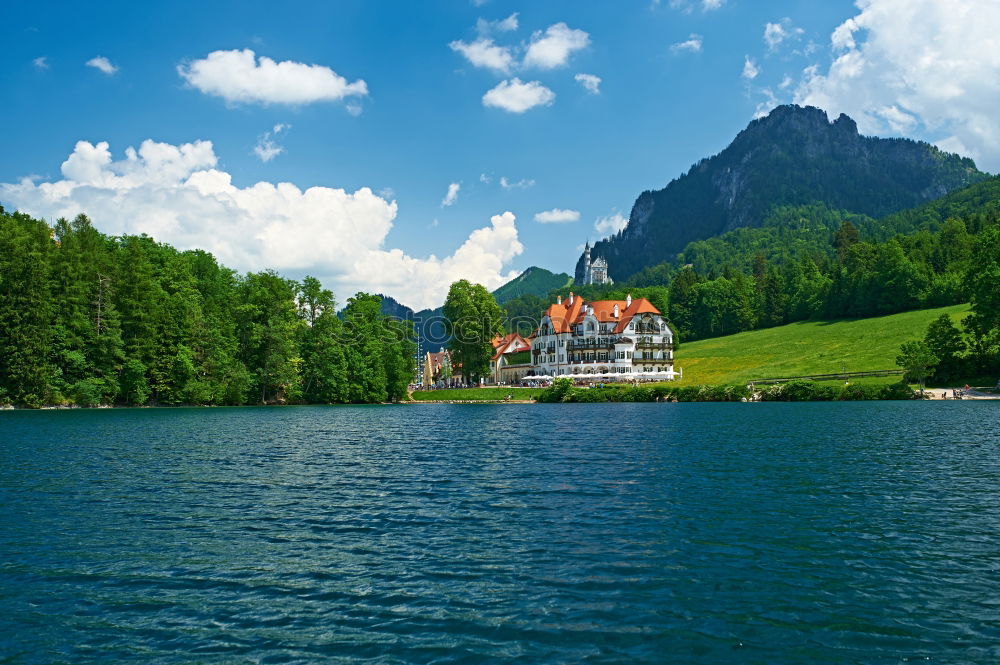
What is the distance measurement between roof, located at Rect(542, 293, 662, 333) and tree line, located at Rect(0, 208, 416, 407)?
39052 mm

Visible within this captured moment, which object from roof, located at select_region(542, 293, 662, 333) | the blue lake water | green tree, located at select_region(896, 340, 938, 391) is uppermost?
roof, located at select_region(542, 293, 662, 333)

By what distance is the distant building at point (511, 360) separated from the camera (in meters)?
155

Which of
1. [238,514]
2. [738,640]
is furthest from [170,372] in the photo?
[738,640]

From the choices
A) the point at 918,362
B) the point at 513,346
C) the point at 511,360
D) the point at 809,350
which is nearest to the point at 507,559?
the point at 918,362

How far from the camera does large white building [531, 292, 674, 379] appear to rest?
5226 inches

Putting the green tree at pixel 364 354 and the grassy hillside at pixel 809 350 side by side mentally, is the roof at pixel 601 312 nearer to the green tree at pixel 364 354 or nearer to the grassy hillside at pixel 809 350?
the grassy hillside at pixel 809 350

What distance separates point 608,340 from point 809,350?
1469 inches

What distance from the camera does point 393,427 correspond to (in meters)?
54.7

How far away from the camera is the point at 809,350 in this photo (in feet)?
A: 373

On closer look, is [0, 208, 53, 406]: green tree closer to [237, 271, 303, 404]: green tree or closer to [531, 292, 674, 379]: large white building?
[237, 271, 303, 404]: green tree

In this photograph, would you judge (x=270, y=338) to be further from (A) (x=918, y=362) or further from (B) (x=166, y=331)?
(A) (x=918, y=362)

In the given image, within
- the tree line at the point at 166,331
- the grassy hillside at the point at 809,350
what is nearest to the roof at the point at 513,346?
the grassy hillside at the point at 809,350

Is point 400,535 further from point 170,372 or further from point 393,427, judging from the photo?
point 170,372

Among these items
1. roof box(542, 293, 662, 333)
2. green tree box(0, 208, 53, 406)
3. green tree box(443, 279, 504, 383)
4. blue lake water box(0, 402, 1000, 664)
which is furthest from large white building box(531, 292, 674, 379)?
blue lake water box(0, 402, 1000, 664)
